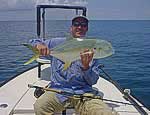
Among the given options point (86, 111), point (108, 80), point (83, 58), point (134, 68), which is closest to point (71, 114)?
point (86, 111)

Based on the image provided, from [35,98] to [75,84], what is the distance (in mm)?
1129

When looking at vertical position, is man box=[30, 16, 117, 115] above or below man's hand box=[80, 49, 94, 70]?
below

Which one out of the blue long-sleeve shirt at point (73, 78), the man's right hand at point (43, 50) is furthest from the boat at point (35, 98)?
the man's right hand at point (43, 50)

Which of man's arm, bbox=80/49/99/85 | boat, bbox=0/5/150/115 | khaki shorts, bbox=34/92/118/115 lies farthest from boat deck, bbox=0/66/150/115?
man's arm, bbox=80/49/99/85

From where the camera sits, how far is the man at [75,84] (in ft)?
14.1

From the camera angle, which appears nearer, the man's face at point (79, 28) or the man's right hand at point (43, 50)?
the man's right hand at point (43, 50)

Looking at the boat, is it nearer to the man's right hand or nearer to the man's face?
the man's right hand

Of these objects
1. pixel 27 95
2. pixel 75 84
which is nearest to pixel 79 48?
pixel 75 84

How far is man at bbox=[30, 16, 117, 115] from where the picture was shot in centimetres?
430

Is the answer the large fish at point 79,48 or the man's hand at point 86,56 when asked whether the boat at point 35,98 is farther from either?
the large fish at point 79,48

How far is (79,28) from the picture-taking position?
4.49 meters

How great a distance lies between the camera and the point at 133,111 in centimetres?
496

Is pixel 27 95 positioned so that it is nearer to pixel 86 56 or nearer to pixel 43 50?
pixel 43 50

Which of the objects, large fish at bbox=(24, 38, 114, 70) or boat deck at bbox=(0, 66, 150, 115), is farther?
boat deck at bbox=(0, 66, 150, 115)
